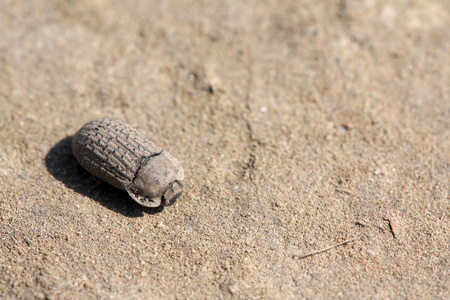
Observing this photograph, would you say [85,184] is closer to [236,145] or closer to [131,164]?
[131,164]

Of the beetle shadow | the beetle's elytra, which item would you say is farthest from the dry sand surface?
the beetle's elytra

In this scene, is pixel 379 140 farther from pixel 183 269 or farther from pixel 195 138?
pixel 183 269

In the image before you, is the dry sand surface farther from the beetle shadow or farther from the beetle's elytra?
the beetle's elytra

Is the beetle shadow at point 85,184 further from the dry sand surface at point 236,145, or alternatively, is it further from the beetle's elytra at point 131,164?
the beetle's elytra at point 131,164

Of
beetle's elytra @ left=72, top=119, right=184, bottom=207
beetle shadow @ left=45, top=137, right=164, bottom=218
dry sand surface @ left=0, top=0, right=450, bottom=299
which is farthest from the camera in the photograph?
beetle shadow @ left=45, top=137, right=164, bottom=218

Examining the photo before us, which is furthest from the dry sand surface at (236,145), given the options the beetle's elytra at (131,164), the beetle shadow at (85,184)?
the beetle's elytra at (131,164)

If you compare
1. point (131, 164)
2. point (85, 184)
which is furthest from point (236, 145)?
point (85, 184)
